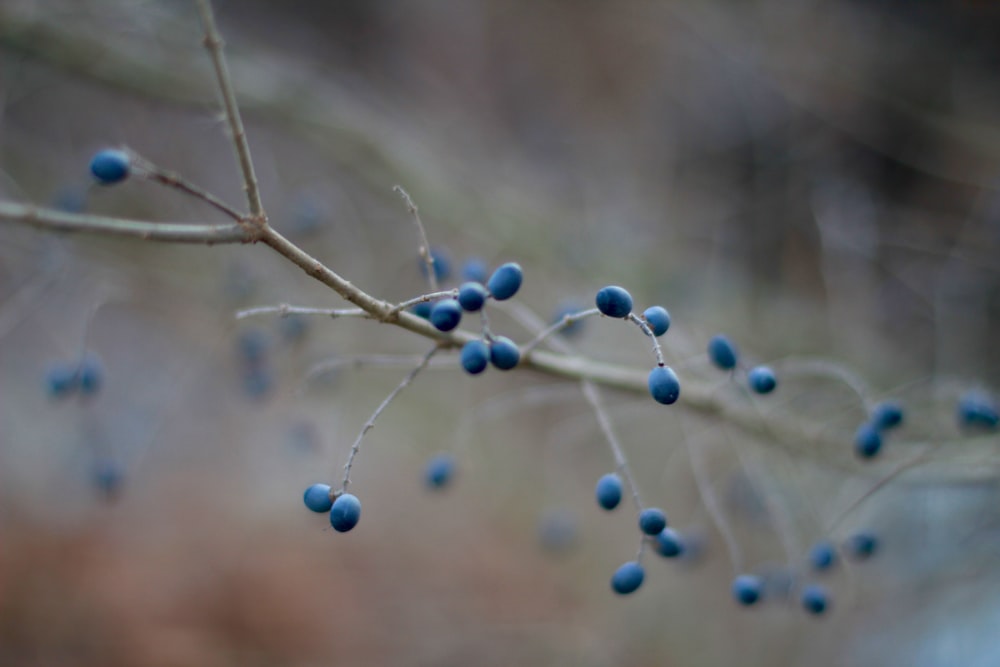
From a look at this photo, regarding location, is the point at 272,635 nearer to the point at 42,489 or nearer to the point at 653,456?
the point at 42,489

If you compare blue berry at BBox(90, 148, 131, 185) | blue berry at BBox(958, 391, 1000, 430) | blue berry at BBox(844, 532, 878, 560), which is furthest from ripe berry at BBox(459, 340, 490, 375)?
blue berry at BBox(958, 391, 1000, 430)

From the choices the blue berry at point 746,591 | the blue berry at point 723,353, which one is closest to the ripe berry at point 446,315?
the blue berry at point 723,353

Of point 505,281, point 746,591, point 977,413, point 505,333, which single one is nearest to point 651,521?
point 746,591

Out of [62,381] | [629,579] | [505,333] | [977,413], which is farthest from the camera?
[505,333]

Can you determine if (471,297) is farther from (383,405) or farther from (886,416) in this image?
(886,416)

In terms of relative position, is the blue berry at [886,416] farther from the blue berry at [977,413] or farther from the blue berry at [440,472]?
the blue berry at [440,472]

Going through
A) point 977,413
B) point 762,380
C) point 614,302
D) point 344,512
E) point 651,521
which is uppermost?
point 977,413
